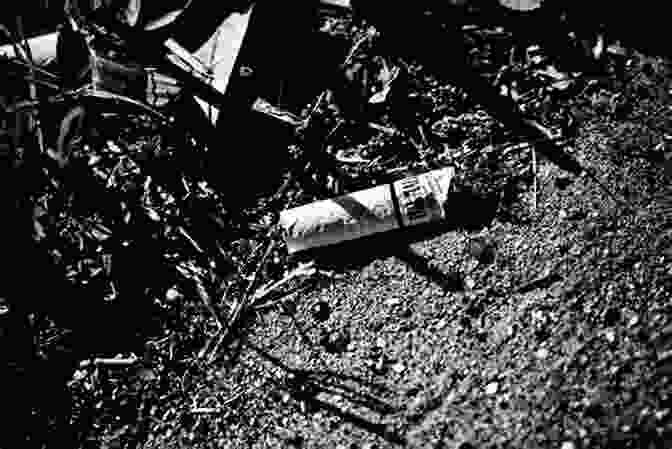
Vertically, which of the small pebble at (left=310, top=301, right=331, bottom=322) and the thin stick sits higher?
the thin stick

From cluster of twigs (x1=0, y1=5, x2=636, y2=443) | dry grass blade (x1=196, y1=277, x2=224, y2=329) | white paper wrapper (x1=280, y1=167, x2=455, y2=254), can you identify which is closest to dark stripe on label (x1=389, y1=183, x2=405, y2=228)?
white paper wrapper (x1=280, y1=167, x2=455, y2=254)

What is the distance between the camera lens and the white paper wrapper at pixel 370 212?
152cm

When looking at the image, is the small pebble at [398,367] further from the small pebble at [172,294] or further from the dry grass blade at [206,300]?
the small pebble at [172,294]

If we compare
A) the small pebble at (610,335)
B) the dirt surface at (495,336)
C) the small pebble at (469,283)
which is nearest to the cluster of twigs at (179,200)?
the dirt surface at (495,336)

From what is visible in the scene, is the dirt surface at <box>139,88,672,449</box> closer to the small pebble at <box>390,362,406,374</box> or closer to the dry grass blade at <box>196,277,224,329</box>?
the small pebble at <box>390,362,406,374</box>

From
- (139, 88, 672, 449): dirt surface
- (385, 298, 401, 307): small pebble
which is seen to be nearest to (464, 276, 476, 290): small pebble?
(139, 88, 672, 449): dirt surface

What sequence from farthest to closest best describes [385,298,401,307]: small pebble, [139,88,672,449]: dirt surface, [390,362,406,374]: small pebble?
[385,298,401,307]: small pebble
[390,362,406,374]: small pebble
[139,88,672,449]: dirt surface

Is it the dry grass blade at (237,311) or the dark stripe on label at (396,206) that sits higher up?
the dark stripe on label at (396,206)

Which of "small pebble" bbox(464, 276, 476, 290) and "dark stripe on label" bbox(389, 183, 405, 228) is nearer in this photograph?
"small pebble" bbox(464, 276, 476, 290)

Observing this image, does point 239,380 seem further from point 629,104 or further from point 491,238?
point 629,104

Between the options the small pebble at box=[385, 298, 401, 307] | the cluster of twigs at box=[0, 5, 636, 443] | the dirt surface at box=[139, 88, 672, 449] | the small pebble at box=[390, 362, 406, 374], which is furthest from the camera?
the cluster of twigs at box=[0, 5, 636, 443]

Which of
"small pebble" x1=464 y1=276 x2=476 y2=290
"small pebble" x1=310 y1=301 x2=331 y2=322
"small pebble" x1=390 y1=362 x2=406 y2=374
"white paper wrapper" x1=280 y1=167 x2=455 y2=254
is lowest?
"small pebble" x1=390 y1=362 x2=406 y2=374

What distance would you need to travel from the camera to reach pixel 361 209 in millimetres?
1546

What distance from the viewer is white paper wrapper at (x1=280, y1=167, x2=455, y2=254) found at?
1519 mm
